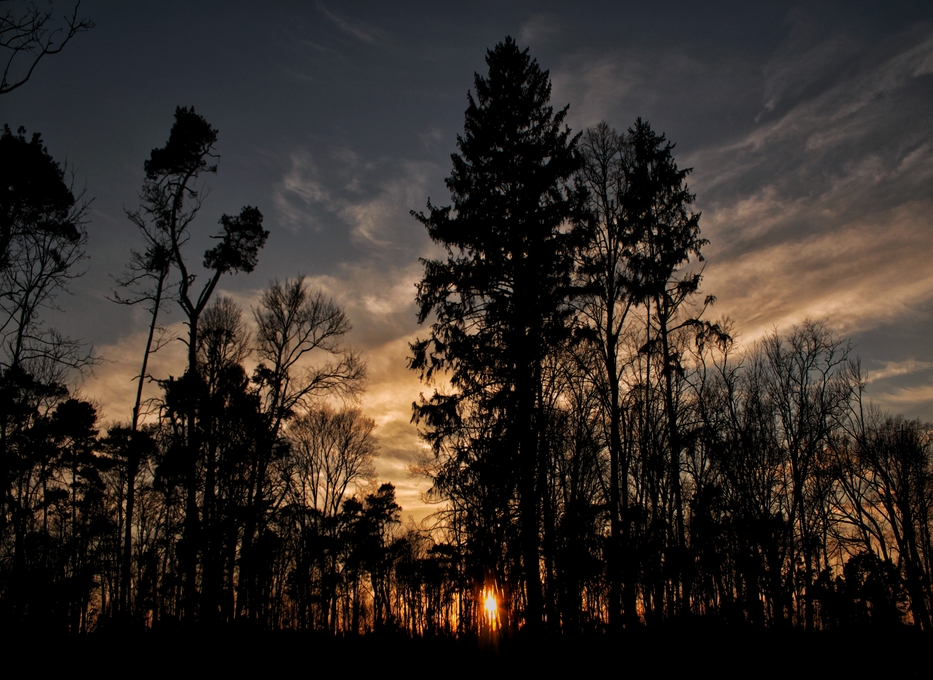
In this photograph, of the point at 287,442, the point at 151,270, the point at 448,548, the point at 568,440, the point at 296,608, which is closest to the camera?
the point at 448,548

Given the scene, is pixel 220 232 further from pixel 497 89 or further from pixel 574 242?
pixel 574 242

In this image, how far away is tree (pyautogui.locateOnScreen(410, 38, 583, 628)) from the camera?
1241cm

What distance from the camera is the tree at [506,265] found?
12406 millimetres

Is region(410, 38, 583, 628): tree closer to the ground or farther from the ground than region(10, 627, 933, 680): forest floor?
farther from the ground

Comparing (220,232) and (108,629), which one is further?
(220,232)

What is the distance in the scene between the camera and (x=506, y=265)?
13219mm

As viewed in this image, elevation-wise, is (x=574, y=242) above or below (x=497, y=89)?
below

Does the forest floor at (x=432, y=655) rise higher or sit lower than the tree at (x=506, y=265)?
lower

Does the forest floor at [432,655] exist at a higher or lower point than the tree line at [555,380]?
lower

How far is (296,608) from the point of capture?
103 feet

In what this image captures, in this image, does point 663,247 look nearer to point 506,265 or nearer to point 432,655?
point 506,265

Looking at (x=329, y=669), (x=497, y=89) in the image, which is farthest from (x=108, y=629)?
(x=497, y=89)

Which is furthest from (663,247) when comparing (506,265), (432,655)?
(432,655)

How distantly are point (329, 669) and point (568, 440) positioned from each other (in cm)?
910
